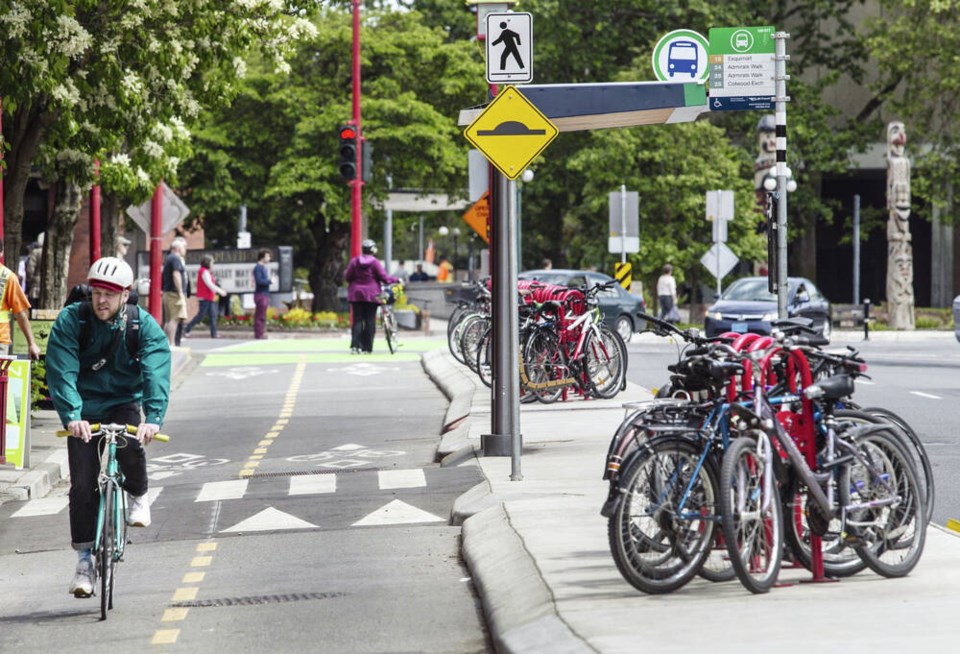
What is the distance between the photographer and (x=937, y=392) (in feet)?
71.3

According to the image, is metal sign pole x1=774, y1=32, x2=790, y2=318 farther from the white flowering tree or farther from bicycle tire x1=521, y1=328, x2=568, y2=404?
the white flowering tree

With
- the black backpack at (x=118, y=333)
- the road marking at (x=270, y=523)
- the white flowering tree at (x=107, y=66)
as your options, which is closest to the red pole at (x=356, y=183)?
the white flowering tree at (x=107, y=66)

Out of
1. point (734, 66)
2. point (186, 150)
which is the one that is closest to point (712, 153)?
point (186, 150)

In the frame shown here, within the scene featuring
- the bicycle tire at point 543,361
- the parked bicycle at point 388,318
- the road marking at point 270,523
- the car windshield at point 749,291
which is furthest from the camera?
the car windshield at point 749,291

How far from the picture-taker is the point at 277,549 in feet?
37.0

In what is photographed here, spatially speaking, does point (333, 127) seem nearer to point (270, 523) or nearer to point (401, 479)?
point (401, 479)

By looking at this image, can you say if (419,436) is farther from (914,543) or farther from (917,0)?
(917,0)

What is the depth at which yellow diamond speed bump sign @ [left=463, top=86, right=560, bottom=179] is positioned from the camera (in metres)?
12.4

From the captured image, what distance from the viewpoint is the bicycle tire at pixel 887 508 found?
27.5 feet

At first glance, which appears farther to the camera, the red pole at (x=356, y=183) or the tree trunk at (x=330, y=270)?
the tree trunk at (x=330, y=270)

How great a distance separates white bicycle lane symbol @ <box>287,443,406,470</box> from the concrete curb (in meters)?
4.51

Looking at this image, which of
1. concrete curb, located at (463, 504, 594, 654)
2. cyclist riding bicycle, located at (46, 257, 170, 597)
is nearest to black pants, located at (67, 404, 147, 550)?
cyclist riding bicycle, located at (46, 257, 170, 597)

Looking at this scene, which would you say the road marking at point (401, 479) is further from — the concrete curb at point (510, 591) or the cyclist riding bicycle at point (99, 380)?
the cyclist riding bicycle at point (99, 380)

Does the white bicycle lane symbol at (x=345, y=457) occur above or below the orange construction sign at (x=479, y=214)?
below
